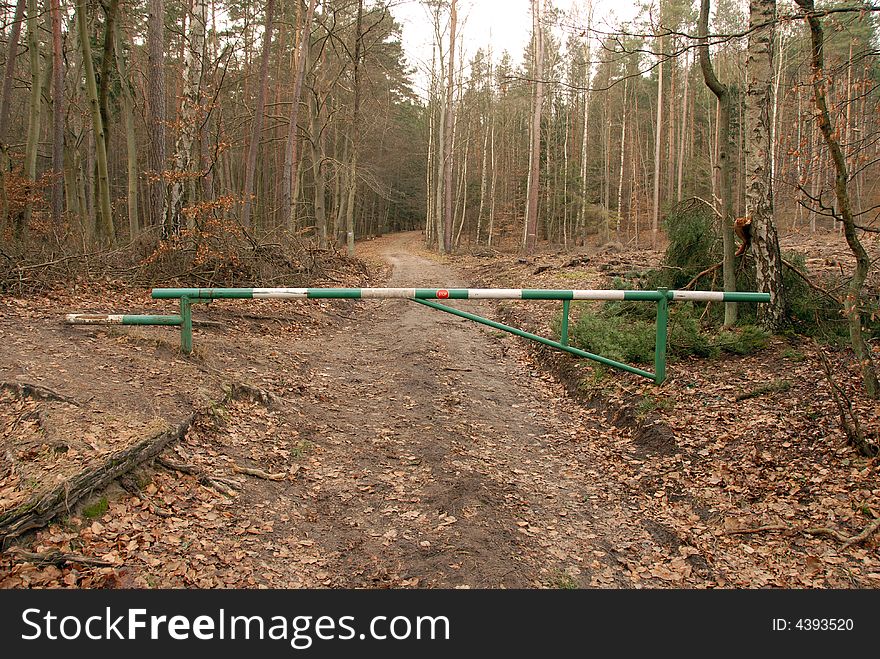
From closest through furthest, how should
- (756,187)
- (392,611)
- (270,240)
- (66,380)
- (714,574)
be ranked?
(392,611) < (714,574) < (66,380) < (756,187) < (270,240)

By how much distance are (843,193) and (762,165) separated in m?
2.48

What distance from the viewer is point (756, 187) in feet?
25.3

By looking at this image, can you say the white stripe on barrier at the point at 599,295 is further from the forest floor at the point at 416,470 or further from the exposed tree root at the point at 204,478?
the exposed tree root at the point at 204,478

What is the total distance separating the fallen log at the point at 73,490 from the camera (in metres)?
3.25

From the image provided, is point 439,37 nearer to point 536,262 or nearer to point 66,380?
point 536,262

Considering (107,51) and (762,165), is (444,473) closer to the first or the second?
(762,165)

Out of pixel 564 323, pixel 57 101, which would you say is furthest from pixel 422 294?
pixel 57 101

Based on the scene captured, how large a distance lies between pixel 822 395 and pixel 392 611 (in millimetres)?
4693

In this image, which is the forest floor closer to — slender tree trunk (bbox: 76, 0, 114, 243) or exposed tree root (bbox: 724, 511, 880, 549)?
exposed tree root (bbox: 724, 511, 880, 549)

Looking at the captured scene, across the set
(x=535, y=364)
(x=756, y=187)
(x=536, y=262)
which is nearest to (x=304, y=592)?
(x=535, y=364)

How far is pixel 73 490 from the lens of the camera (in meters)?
3.60

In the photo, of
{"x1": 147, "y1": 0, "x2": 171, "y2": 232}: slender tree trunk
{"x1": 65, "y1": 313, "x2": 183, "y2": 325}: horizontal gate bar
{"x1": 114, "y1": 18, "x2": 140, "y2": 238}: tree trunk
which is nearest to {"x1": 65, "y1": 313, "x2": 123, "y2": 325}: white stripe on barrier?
{"x1": 65, "y1": 313, "x2": 183, "y2": 325}: horizontal gate bar

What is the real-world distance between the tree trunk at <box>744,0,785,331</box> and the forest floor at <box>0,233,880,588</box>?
0.82 m

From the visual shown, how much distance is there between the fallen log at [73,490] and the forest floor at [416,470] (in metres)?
0.05
